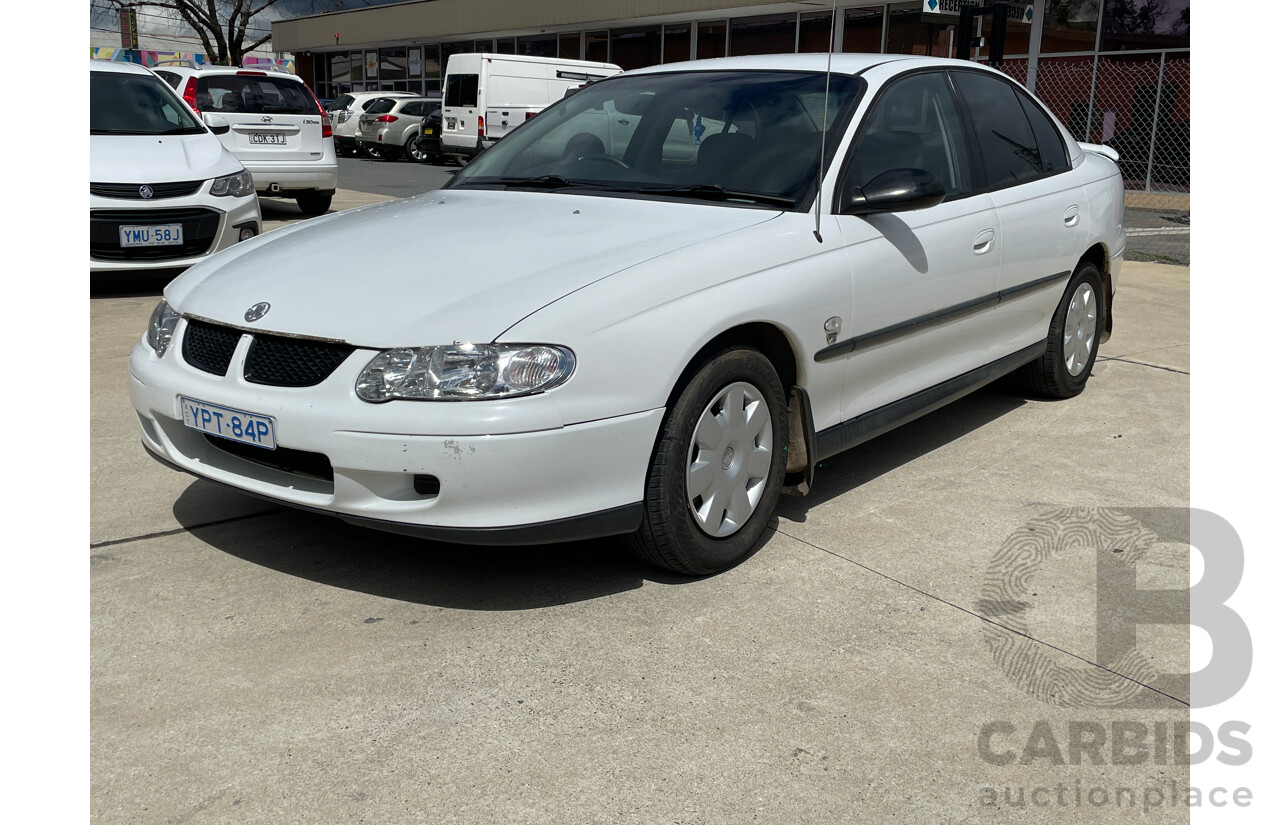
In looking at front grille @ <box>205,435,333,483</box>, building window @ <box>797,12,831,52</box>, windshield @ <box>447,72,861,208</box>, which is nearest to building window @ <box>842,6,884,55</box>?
building window @ <box>797,12,831,52</box>

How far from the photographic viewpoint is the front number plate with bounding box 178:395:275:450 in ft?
10.1

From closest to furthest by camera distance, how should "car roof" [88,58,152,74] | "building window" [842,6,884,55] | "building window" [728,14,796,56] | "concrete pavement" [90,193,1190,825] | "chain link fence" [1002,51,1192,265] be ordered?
"concrete pavement" [90,193,1190,825] → "car roof" [88,58,152,74] → "chain link fence" [1002,51,1192,265] → "building window" [842,6,884,55] → "building window" [728,14,796,56]

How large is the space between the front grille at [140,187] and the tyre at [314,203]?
5.30m

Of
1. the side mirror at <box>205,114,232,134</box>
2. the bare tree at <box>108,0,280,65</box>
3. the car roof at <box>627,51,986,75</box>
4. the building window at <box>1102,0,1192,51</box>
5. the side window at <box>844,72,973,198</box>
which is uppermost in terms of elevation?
the bare tree at <box>108,0,280,65</box>

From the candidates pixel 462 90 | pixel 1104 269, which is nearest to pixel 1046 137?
pixel 1104 269

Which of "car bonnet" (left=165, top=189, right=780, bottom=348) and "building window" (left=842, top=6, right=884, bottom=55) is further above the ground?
"building window" (left=842, top=6, right=884, bottom=55)

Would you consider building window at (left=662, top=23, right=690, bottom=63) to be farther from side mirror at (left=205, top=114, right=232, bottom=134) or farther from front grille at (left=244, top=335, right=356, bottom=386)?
front grille at (left=244, top=335, right=356, bottom=386)

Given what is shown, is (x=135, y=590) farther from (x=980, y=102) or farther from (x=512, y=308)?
(x=980, y=102)

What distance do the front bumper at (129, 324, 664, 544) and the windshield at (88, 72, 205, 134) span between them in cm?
642

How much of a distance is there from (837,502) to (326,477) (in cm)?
190

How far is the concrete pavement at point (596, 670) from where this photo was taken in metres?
2.38

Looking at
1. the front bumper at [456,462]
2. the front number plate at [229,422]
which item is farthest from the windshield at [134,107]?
the front bumper at [456,462]

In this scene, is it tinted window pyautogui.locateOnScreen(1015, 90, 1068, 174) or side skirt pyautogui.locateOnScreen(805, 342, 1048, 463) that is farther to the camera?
tinted window pyautogui.locateOnScreen(1015, 90, 1068, 174)

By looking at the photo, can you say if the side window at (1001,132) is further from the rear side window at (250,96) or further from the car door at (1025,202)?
the rear side window at (250,96)
